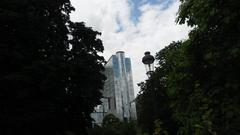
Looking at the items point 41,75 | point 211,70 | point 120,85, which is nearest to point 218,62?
point 211,70

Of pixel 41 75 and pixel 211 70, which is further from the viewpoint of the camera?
pixel 41 75

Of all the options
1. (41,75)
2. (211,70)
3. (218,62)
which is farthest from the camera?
(41,75)

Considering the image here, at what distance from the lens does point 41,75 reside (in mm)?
29516

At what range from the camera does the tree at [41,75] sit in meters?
29.4

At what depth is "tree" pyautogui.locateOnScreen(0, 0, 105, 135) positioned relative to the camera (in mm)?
29375

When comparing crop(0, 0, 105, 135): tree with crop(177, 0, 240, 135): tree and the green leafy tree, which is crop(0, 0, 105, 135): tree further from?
crop(177, 0, 240, 135): tree

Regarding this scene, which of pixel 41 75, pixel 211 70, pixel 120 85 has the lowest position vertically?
pixel 211 70

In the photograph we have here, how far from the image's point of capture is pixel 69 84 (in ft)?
104

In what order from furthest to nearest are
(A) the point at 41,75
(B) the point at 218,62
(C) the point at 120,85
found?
1. (C) the point at 120,85
2. (A) the point at 41,75
3. (B) the point at 218,62

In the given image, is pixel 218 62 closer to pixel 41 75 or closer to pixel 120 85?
pixel 41 75

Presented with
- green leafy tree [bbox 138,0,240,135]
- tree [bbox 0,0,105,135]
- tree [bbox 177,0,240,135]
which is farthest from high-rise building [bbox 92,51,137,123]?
tree [bbox 177,0,240,135]

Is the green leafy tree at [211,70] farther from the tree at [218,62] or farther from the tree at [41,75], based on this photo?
the tree at [41,75]

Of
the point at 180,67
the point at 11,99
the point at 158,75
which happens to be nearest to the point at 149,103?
the point at 158,75

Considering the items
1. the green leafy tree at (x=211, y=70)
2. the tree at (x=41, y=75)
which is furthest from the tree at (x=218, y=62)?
the tree at (x=41, y=75)
